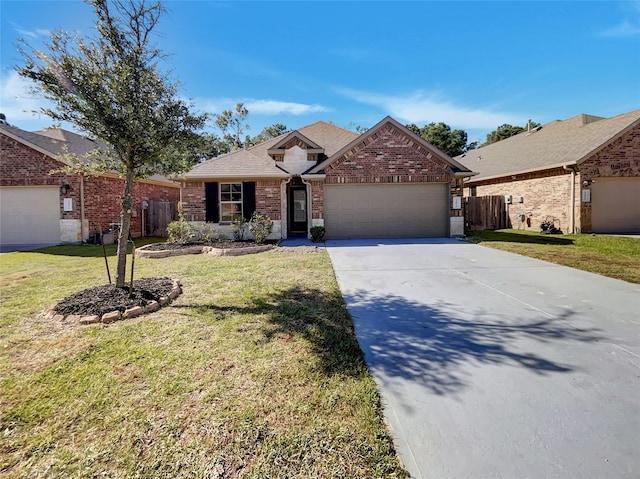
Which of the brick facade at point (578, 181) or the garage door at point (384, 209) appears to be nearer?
the garage door at point (384, 209)

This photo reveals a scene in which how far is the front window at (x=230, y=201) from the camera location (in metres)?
13.2

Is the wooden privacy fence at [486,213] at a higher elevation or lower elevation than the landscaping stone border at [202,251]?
higher

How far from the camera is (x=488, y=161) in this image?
2138cm

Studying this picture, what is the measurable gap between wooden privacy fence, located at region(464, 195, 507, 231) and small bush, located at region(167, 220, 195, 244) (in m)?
14.8

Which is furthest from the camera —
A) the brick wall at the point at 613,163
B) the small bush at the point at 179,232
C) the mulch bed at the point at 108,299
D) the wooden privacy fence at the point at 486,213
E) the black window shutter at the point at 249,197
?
the wooden privacy fence at the point at 486,213

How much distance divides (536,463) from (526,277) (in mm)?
5498

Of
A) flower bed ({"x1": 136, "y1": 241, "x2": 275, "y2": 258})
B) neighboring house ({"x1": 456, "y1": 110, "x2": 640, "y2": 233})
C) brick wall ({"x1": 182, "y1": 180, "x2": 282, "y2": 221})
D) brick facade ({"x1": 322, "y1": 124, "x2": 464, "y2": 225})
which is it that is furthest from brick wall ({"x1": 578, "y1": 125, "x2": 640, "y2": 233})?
flower bed ({"x1": 136, "y1": 241, "x2": 275, "y2": 258})

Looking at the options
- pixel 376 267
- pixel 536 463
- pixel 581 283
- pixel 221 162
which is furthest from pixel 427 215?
pixel 536 463

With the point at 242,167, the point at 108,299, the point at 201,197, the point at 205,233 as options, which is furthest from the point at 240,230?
the point at 108,299

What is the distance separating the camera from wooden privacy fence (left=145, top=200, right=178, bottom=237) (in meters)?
16.0

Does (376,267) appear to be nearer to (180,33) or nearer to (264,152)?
(180,33)

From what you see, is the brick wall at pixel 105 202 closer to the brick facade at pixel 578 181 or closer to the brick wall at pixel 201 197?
the brick wall at pixel 201 197

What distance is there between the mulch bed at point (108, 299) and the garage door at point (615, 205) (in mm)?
17737

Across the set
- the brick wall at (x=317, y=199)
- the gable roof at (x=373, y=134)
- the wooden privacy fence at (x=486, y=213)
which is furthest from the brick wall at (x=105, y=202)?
the wooden privacy fence at (x=486, y=213)
